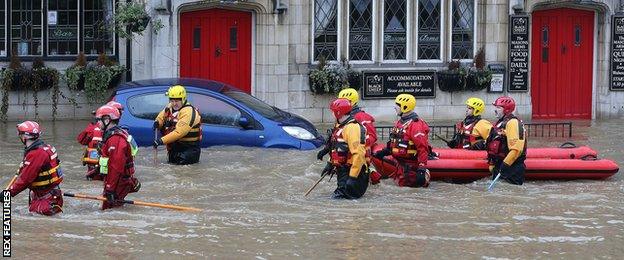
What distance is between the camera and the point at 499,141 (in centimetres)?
1485

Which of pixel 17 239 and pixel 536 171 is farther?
pixel 536 171

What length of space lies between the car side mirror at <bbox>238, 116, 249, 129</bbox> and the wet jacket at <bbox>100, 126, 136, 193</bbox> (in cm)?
379

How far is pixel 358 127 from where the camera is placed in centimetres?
1352

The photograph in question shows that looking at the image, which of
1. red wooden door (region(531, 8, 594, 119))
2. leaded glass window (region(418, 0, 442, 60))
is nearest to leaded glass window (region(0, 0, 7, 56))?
leaded glass window (region(418, 0, 442, 60))

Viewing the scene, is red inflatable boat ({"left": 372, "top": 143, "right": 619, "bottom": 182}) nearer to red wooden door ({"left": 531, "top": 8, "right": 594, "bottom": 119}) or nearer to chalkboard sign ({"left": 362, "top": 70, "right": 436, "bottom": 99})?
chalkboard sign ({"left": 362, "top": 70, "right": 436, "bottom": 99})

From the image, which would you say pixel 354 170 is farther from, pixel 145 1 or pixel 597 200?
pixel 145 1

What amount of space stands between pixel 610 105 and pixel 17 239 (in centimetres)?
1389

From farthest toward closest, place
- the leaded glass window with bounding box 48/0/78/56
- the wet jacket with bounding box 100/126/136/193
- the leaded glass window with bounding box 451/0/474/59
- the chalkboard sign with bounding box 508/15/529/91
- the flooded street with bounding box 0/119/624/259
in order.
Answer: the leaded glass window with bounding box 451/0/474/59 → the chalkboard sign with bounding box 508/15/529/91 → the leaded glass window with bounding box 48/0/78/56 → the wet jacket with bounding box 100/126/136/193 → the flooded street with bounding box 0/119/624/259

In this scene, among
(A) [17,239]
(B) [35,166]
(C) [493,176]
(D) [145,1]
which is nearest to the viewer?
(A) [17,239]

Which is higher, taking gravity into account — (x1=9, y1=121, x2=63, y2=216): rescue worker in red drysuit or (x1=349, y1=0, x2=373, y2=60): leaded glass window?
(x1=349, y1=0, x2=373, y2=60): leaded glass window

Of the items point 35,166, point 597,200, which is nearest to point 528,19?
point 597,200

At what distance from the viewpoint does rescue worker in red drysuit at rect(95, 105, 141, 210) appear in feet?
41.6

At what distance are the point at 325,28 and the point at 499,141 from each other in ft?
23.8

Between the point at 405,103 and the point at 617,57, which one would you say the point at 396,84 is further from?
the point at 405,103
